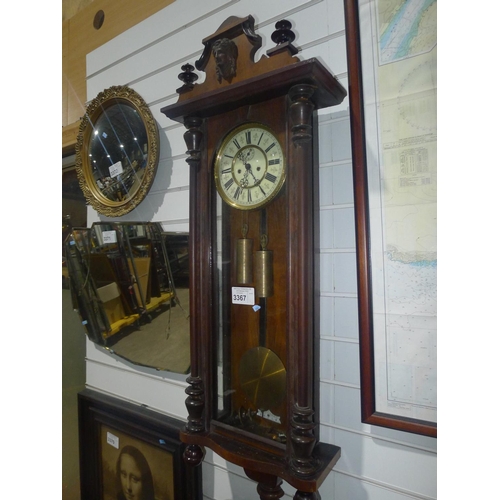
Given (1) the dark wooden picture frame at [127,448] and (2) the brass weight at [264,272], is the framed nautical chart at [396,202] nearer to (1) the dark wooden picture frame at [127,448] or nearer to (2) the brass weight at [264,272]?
(2) the brass weight at [264,272]

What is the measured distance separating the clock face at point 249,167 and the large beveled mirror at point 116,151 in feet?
1.32

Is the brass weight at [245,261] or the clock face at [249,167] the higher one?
the clock face at [249,167]

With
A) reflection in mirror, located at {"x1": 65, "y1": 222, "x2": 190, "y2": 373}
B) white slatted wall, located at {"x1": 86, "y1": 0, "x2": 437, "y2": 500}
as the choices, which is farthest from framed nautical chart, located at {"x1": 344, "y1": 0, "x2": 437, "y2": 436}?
reflection in mirror, located at {"x1": 65, "y1": 222, "x2": 190, "y2": 373}

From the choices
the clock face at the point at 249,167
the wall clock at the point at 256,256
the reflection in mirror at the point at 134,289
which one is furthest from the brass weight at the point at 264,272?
the reflection in mirror at the point at 134,289

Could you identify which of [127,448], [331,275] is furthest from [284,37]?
[127,448]

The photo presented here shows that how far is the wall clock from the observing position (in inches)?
27.1

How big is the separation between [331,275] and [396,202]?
23 centimetres

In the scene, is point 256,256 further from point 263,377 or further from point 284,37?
point 284,37

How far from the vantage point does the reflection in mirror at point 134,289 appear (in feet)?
3.62

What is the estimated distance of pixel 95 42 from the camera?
1386mm
